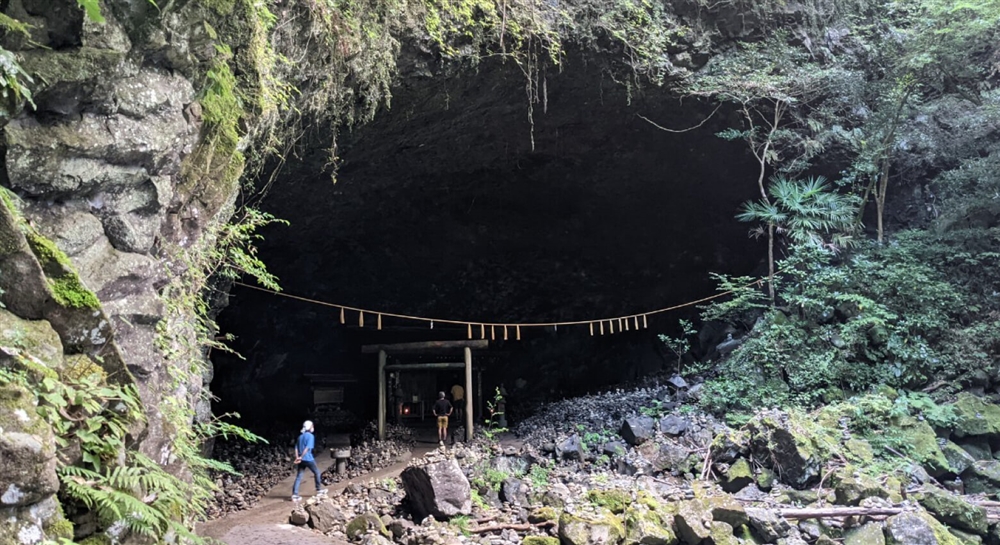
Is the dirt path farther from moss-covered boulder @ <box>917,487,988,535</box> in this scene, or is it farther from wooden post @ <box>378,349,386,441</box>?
moss-covered boulder @ <box>917,487,988,535</box>

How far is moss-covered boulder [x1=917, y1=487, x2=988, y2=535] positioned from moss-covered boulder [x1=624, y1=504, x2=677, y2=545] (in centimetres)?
329

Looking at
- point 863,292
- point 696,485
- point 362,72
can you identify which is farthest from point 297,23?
point 863,292

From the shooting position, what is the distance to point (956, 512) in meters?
6.70

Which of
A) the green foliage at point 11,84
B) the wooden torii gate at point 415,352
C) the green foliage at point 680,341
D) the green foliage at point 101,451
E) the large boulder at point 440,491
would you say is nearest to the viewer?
the green foliage at point 101,451

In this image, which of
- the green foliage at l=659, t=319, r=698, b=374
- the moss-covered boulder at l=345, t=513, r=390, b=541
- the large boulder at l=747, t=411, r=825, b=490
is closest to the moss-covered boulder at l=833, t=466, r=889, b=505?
the large boulder at l=747, t=411, r=825, b=490

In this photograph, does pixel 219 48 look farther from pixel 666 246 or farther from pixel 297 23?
pixel 666 246

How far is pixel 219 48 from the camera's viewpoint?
13.3 ft

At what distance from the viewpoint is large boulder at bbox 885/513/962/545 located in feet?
19.3

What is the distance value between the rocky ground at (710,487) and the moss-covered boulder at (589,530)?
13 mm

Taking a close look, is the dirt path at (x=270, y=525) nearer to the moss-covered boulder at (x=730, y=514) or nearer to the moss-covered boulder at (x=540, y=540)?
the moss-covered boulder at (x=540, y=540)

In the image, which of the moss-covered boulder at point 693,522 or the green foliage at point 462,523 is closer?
the moss-covered boulder at point 693,522

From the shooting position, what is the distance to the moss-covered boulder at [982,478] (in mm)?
7668

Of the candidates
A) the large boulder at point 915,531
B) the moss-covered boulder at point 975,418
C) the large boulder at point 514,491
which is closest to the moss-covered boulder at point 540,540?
the large boulder at point 514,491

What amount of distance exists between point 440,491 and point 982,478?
22.9 ft
